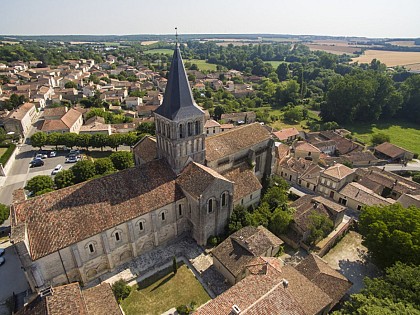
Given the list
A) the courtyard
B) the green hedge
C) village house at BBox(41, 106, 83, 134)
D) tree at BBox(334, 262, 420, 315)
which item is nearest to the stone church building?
the courtyard

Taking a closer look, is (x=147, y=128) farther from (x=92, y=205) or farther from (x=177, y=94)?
(x=92, y=205)

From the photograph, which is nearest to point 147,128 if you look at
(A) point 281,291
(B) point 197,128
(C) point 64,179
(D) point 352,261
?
(C) point 64,179

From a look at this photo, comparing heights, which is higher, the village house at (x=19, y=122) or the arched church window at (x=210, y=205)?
the arched church window at (x=210, y=205)

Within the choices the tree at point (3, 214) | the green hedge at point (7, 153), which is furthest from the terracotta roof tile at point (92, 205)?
the green hedge at point (7, 153)

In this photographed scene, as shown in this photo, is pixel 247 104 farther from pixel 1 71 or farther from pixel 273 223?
pixel 1 71

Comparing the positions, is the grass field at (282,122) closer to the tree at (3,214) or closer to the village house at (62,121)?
the village house at (62,121)

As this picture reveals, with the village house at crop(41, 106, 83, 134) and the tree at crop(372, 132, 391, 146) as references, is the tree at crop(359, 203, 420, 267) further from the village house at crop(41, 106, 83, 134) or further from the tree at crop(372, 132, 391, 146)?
the village house at crop(41, 106, 83, 134)
